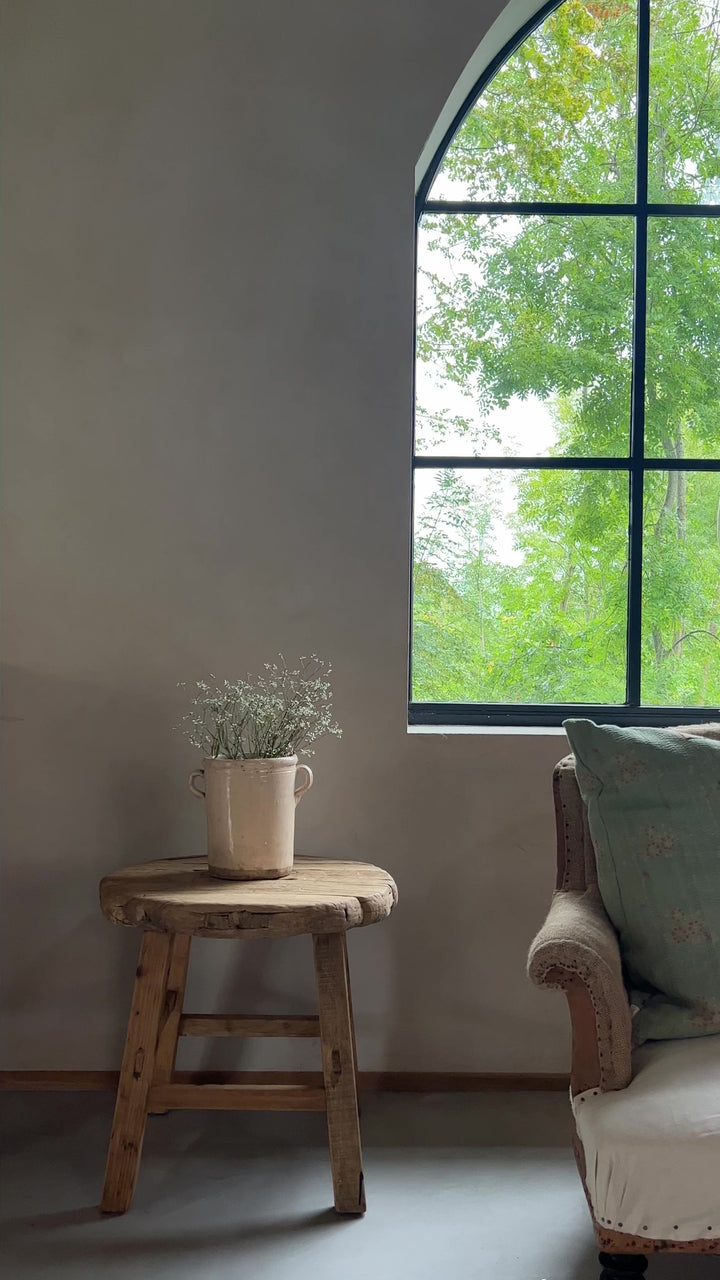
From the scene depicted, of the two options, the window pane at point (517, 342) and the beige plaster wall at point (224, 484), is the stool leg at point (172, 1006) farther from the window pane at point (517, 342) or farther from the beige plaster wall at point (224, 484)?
the window pane at point (517, 342)

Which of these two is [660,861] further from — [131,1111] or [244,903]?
[131,1111]

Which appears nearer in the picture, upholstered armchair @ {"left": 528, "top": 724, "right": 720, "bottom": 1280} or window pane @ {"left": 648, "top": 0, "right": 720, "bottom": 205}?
upholstered armchair @ {"left": 528, "top": 724, "right": 720, "bottom": 1280}

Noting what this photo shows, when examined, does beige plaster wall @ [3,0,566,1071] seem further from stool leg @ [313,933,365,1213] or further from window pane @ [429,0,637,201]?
stool leg @ [313,933,365,1213]

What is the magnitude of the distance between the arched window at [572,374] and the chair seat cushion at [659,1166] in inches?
54.6

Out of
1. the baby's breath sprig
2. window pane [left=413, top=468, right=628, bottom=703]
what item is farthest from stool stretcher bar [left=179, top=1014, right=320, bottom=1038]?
window pane [left=413, top=468, right=628, bottom=703]

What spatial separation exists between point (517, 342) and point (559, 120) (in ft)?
1.87

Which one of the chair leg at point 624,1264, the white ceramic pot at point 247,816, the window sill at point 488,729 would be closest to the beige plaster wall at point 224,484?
Result: the window sill at point 488,729

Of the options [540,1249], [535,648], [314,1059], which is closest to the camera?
[540,1249]

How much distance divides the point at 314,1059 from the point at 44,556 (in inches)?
52.3

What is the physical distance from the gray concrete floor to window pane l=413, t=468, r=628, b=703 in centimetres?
101

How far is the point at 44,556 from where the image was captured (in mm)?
2482

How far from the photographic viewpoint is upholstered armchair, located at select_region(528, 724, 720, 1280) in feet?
4.32

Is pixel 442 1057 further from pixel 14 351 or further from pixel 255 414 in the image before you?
pixel 14 351

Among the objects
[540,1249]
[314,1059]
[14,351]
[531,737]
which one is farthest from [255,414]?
[540,1249]
